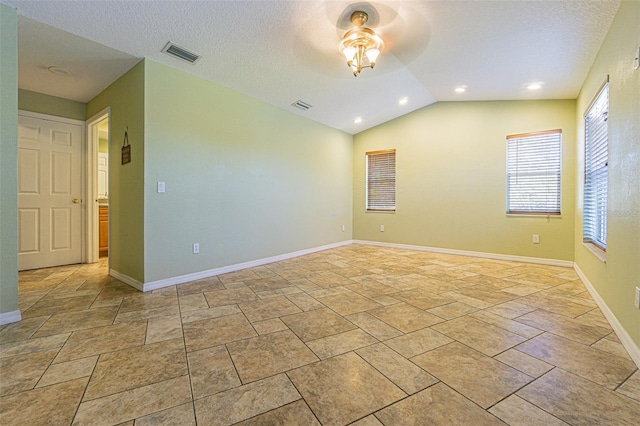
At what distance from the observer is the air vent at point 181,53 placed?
2.77 m

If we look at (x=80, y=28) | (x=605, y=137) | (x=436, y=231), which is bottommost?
(x=436, y=231)

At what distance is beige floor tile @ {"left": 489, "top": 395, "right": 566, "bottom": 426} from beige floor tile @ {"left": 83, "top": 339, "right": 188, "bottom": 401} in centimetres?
158

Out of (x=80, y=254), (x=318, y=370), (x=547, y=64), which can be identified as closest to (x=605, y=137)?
(x=547, y=64)

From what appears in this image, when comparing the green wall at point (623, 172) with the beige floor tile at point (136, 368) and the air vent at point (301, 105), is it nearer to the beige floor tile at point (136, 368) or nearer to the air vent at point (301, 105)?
the beige floor tile at point (136, 368)

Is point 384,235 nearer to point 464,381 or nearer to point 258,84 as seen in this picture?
point 258,84

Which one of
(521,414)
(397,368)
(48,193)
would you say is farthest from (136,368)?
(48,193)

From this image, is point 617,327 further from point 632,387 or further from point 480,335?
point 480,335

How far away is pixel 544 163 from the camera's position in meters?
4.36

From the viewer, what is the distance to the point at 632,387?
1.44 metres

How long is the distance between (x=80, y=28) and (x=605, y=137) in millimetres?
4852

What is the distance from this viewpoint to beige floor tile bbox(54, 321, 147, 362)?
5.75ft

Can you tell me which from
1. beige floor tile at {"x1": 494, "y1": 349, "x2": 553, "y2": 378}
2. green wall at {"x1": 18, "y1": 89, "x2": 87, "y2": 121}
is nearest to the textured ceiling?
green wall at {"x1": 18, "y1": 89, "x2": 87, "y2": 121}

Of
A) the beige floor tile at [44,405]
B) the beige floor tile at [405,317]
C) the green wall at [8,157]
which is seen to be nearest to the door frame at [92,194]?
the green wall at [8,157]

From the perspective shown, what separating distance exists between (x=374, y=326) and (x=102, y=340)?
1920 millimetres
